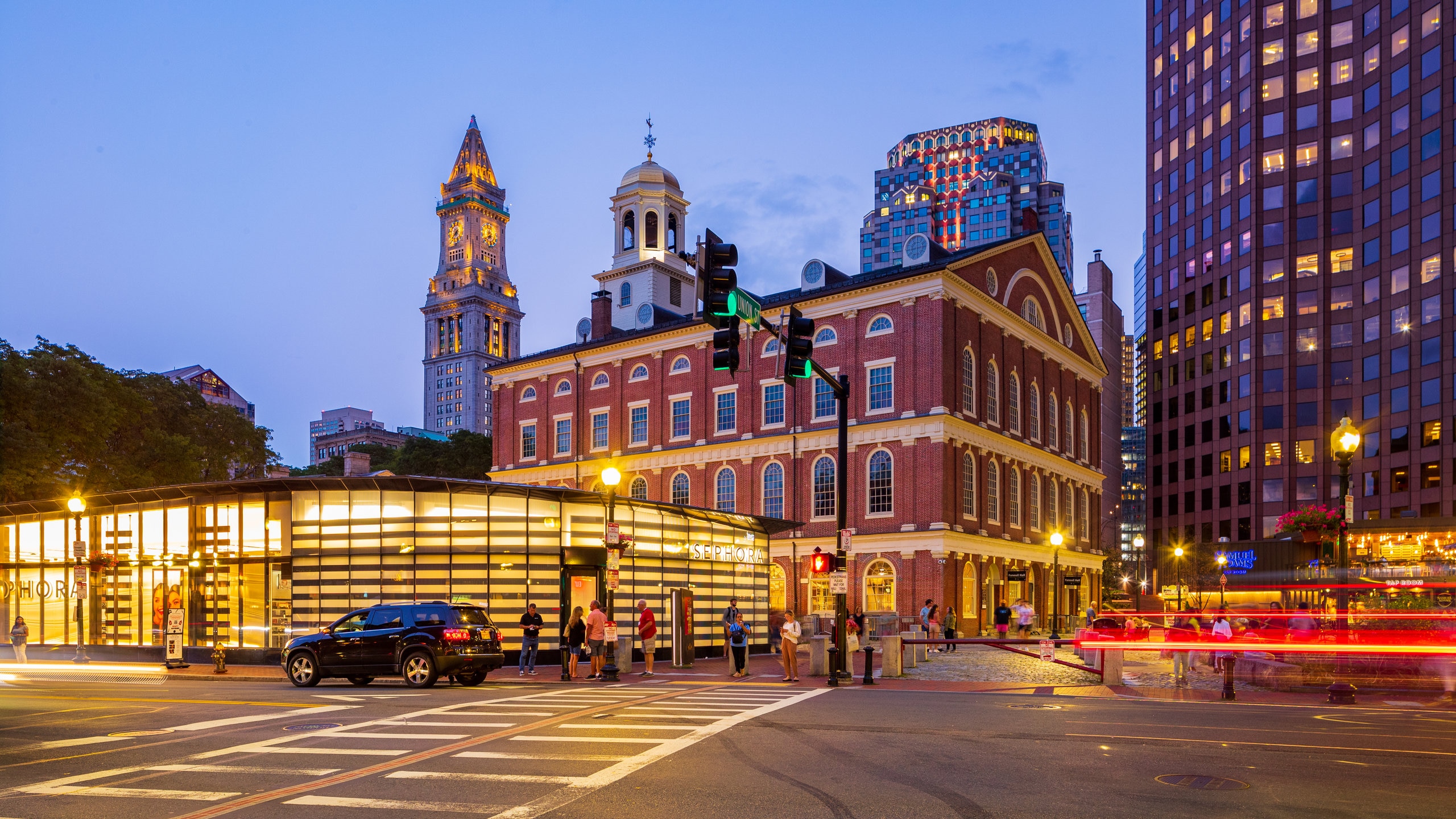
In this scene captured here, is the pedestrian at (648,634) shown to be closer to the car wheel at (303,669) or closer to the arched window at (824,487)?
the car wheel at (303,669)

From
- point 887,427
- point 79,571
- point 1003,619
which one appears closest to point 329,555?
point 79,571

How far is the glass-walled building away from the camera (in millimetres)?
31844

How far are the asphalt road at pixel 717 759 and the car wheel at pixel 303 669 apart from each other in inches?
153

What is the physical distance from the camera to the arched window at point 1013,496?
197 ft

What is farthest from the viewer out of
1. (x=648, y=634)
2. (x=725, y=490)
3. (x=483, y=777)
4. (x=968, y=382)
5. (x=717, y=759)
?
(x=725, y=490)

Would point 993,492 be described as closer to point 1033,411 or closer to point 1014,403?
point 1014,403

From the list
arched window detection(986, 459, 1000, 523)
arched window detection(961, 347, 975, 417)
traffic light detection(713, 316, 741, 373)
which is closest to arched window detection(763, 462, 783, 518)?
arched window detection(961, 347, 975, 417)

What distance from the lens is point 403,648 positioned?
79.0ft

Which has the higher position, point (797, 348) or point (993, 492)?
point (797, 348)

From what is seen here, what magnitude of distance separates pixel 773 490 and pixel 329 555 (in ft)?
101

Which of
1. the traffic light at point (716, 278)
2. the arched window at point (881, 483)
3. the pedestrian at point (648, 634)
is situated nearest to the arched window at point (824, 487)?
the arched window at point (881, 483)

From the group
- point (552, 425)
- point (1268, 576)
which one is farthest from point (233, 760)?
point (552, 425)

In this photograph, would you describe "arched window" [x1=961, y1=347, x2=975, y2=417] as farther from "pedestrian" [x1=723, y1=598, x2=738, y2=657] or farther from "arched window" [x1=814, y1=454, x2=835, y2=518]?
"pedestrian" [x1=723, y1=598, x2=738, y2=657]

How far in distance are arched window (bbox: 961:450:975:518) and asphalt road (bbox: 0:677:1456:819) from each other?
35.2m
